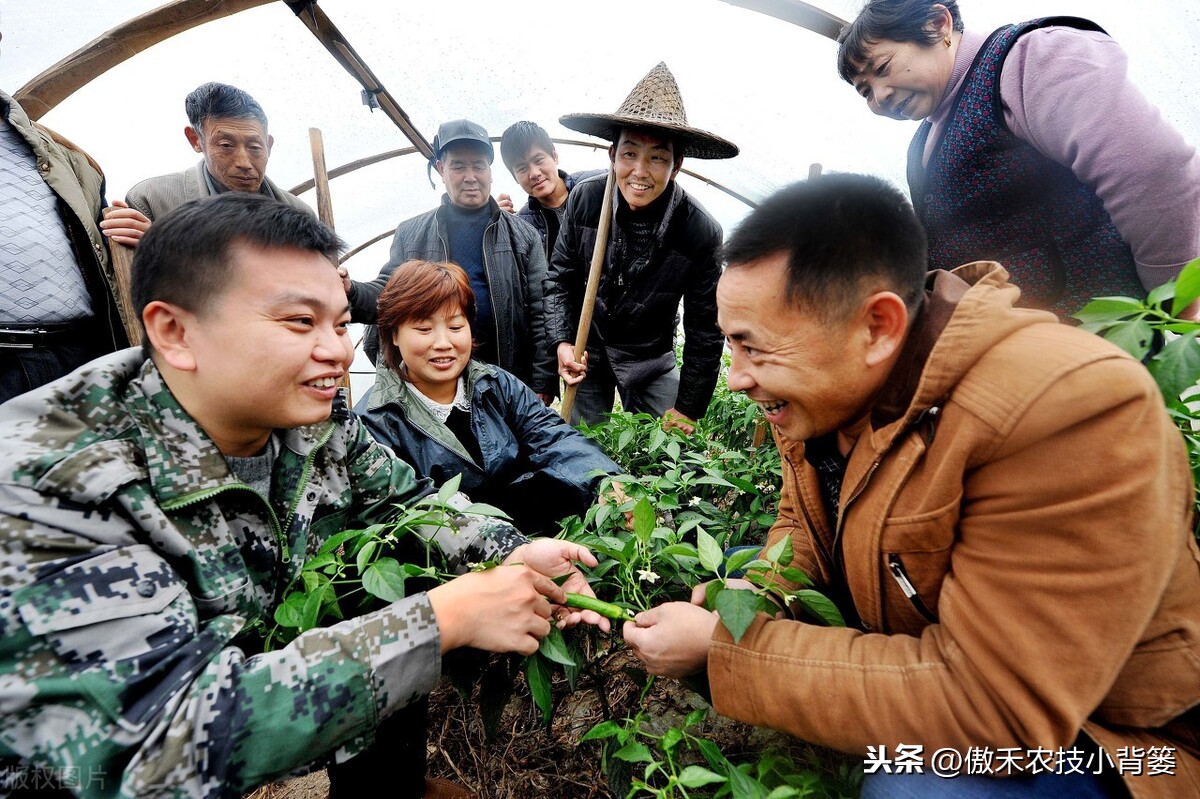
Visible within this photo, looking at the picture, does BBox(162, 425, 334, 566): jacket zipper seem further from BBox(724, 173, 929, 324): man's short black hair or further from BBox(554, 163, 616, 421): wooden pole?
BBox(554, 163, 616, 421): wooden pole

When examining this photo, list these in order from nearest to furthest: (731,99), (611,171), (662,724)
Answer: (662,724)
(611,171)
(731,99)

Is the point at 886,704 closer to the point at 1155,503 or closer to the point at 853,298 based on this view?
the point at 1155,503


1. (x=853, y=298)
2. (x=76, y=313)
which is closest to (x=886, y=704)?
(x=853, y=298)

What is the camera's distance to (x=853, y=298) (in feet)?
3.72

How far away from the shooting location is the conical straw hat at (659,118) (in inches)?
110

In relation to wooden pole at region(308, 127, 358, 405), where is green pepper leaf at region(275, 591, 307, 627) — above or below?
below

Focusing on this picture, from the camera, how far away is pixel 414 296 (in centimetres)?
230

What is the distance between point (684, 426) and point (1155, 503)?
2.36 m

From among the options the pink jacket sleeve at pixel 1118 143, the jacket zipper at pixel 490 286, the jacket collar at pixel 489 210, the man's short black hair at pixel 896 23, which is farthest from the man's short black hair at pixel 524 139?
the pink jacket sleeve at pixel 1118 143

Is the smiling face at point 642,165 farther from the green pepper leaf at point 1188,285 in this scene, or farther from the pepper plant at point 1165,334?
the green pepper leaf at point 1188,285

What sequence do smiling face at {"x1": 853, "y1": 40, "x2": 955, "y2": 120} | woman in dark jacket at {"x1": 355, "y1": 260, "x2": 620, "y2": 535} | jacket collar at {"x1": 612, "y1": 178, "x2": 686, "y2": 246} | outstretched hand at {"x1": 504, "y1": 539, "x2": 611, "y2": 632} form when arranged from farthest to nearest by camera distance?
1. jacket collar at {"x1": 612, "y1": 178, "x2": 686, "y2": 246}
2. woman in dark jacket at {"x1": 355, "y1": 260, "x2": 620, "y2": 535}
3. smiling face at {"x1": 853, "y1": 40, "x2": 955, "y2": 120}
4. outstretched hand at {"x1": 504, "y1": 539, "x2": 611, "y2": 632}

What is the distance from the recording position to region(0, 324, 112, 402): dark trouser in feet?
7.52

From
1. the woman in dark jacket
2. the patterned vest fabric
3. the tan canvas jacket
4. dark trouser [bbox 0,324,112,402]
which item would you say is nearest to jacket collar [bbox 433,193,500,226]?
the woman in dark jacket

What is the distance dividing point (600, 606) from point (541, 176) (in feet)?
12.4
